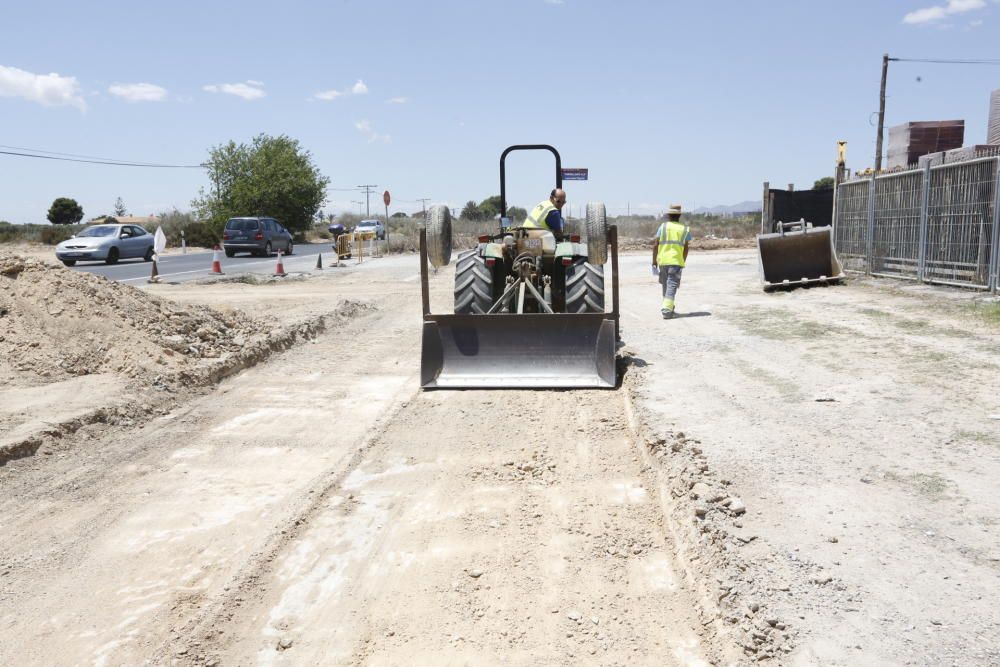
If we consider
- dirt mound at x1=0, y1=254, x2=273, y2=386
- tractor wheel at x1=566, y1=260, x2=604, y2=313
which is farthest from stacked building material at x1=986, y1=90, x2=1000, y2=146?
dirt mound at x1=0, y1=254, x2=273, y2=386

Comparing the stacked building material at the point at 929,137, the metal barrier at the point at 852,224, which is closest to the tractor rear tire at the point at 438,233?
the metal barrier at the point at 852,224

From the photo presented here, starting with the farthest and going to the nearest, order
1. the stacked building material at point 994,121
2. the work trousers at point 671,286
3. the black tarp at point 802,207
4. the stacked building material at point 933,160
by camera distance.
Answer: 1. the black tarp at point 802,207
2. the stacked building material at point 994,121
3. the stacked building material at point 933,160
4. the work trousers at point 671,286

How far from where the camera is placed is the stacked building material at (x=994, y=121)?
15.3 metres

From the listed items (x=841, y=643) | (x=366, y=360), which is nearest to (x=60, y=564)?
(x=841, y=643)

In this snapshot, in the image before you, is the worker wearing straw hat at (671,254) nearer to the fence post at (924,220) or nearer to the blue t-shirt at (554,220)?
the blue t-shirt at (554,220)

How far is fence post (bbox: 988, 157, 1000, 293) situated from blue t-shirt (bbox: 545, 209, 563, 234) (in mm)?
7296

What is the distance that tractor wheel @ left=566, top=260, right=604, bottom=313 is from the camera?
27.2 feet

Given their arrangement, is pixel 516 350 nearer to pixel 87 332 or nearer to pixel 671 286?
pixel 87 332

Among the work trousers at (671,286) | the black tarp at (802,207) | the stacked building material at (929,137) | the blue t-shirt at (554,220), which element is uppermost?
the stacked building material at (929,137)

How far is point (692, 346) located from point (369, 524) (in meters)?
5.54

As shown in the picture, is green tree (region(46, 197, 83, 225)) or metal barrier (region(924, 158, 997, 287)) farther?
green tree (region(46, 197, 83, 225))

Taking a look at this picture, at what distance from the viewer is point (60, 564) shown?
3965mm

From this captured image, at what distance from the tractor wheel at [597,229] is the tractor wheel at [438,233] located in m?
1.32

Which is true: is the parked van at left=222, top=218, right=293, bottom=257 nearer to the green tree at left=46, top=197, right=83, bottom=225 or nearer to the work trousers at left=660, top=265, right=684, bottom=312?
the work trousers at left=660, top=265, right=684, bottom=312
